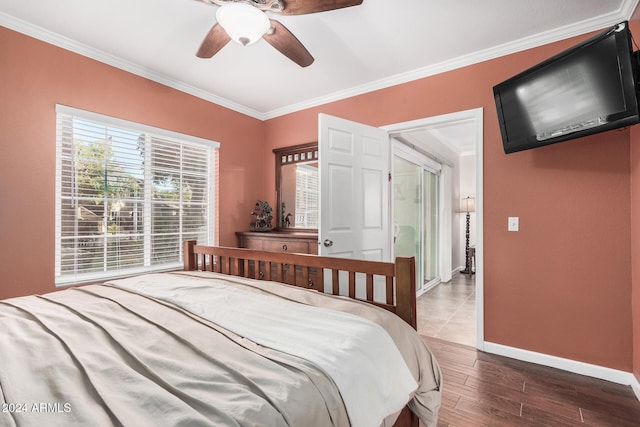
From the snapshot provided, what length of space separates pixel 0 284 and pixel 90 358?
1.91m

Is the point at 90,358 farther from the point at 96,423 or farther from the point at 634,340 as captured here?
the point at 634,340

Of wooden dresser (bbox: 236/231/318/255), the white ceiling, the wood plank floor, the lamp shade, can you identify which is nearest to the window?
wooden dresser (bbox: 236/231/318/255)

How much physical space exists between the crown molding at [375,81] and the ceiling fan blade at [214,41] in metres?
1.11

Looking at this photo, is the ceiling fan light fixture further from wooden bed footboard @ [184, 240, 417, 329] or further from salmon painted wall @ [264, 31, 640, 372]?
salmon painted wall @ [264, 31, 640, 372]

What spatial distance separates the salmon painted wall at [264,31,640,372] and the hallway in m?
0.45

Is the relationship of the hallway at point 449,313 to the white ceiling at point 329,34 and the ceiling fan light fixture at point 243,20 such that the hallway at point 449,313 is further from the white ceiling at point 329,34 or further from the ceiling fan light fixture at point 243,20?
the ceiling fan light fixture at point 243,20

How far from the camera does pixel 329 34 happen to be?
2.28 meters

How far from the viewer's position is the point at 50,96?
7.38 feet

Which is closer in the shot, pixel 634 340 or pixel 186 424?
pixel 186 424

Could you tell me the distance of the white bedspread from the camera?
2.98 feet

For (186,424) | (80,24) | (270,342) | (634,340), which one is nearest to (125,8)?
(80,24)

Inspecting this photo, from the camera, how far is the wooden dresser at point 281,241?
292 centimetres

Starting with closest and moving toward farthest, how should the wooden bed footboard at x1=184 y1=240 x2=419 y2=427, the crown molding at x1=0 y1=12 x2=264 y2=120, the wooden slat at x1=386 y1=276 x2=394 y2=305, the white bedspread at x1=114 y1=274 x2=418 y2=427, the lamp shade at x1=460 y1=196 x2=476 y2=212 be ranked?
1. the white bedspread at x1=114 y1=274 x2=418 y2=427
2. the wooden bed footboard at x1=184 y1=240 x2=419 y2=427
3. the wooden slat at x1=386 y1=276 x2=394 y2=305
4. the crown molding at x1=0 y1=12 x2=264 y2=120
5. the lamp shade at x1=460 y1=196 x2=476 y2=212

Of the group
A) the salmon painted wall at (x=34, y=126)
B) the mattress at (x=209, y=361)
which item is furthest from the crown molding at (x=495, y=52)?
the mattress at (x=209, y=361)
